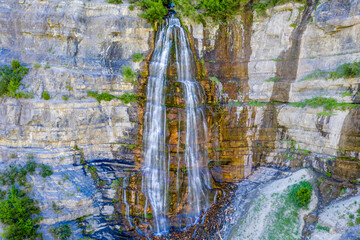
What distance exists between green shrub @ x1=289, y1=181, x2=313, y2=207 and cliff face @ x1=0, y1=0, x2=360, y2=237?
1.59m

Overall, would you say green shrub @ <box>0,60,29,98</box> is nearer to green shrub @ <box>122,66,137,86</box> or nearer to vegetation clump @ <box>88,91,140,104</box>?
vegetation clump @ <box>88,91,140,104</box>

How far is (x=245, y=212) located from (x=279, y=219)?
2158mm

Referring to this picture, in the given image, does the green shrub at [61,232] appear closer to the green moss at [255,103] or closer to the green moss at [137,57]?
the green moss at [137,57]

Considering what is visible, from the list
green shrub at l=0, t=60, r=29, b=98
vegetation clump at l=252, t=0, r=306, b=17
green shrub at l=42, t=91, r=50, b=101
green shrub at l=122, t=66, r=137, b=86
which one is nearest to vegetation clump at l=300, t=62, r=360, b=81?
vegetation clump at l=252, t=0, r=306, b=17

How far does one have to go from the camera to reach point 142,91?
15977 millimetres

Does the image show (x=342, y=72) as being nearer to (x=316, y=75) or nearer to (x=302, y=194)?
(x=316, y=75)

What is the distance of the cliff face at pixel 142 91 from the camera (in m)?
13.3

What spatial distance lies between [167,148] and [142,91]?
4545 millimetres

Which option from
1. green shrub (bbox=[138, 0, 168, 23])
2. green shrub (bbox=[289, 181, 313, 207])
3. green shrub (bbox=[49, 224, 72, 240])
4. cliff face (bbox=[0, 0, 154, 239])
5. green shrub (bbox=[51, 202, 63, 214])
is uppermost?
green shrub (bbox=[138, 0, 168, 23])

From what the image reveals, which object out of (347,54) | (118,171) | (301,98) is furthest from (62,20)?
(347,54)

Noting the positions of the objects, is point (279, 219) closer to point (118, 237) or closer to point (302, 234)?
point (302, 234)

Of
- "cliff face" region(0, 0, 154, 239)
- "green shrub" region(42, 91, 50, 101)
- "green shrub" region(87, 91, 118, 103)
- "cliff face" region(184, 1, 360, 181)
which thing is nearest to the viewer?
"cliff face" region(184, 1, 360, 181)

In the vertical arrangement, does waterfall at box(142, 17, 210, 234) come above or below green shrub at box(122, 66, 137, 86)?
below

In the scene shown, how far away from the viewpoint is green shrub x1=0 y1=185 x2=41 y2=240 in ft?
38.2
